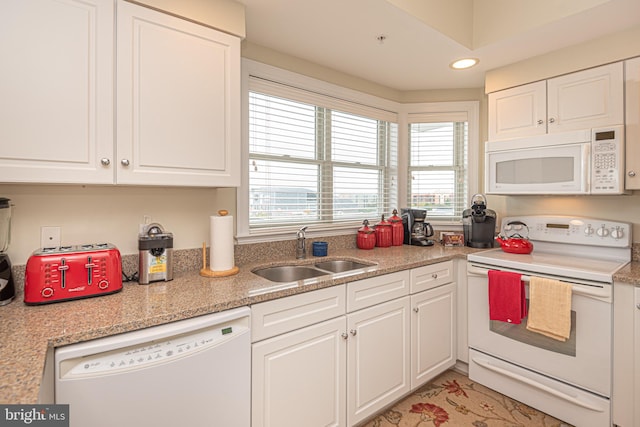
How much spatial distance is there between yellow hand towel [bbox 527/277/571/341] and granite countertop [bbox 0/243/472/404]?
392 mm

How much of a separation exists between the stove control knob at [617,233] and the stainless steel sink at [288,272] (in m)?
1.92

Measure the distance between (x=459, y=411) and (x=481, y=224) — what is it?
136 cm

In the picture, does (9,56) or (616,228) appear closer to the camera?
(9,56)

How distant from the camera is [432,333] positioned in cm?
229

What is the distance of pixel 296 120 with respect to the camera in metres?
2.41

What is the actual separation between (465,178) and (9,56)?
3102mm

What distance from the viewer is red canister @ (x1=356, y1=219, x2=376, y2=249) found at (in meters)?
2.63

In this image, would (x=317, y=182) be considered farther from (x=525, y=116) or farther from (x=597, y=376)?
(x=597, y=376)

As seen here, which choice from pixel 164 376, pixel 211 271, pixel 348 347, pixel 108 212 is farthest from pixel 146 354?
pixel 348 347

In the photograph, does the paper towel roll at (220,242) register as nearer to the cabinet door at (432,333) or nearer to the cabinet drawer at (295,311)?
the cabinet drawer at (295,311)

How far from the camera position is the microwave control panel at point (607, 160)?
78.5 inches

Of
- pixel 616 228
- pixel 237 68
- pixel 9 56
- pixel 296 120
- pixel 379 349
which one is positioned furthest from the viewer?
pixel 296 120

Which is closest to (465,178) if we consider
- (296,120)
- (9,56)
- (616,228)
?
(616,228)

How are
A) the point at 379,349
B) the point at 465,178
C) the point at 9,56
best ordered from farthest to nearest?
the point at 465,178
the point at 379,349
the point at 9,56
